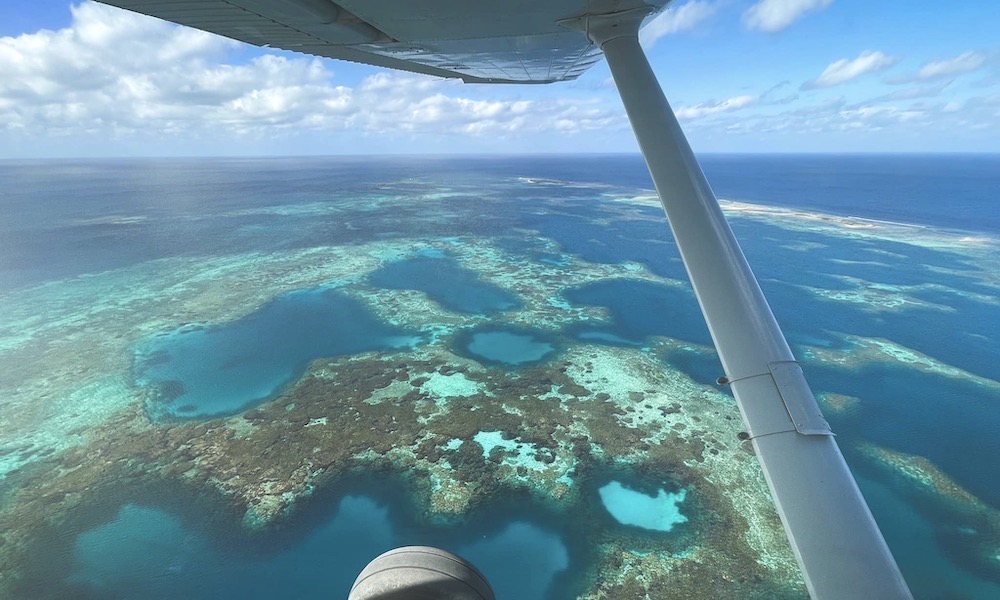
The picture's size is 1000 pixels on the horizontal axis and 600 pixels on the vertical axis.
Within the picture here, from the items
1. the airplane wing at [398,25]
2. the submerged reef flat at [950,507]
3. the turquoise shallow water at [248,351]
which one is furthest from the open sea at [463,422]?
the airplane wing at [398,25]

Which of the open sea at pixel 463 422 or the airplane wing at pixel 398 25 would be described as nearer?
the airplane wing at pixel 398 25

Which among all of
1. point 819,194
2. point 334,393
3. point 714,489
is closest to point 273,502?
point 334,393

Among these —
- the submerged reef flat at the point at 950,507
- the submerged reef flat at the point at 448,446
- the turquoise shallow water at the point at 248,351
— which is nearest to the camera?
the submerged reef flat at the point at 950,507

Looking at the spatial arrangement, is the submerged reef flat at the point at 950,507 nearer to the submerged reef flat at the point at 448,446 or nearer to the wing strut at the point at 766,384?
the submerged reef flat at the point at 448,446

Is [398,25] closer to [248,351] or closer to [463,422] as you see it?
[463,422]

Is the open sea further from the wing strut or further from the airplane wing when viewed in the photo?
the airplane wing

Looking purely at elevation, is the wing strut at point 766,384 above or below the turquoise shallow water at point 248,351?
above
